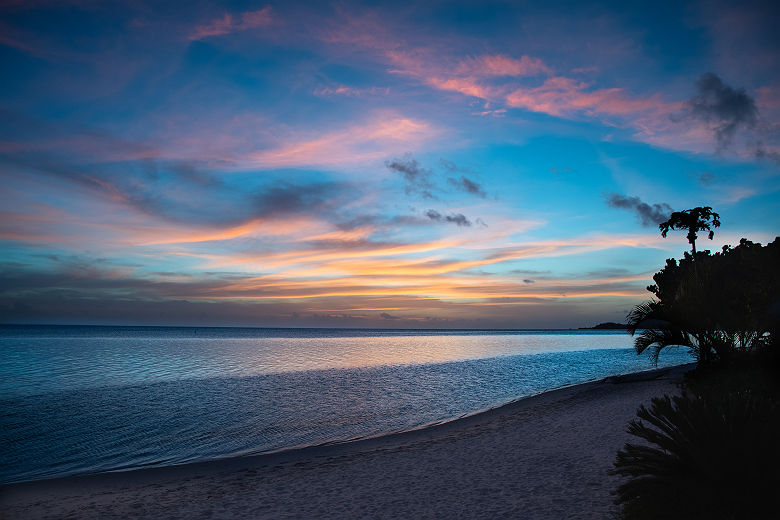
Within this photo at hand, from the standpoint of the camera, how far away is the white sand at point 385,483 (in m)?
8.66

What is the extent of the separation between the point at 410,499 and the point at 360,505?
3.33ft

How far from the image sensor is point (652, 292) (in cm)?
5519

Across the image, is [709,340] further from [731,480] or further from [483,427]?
[731,480]

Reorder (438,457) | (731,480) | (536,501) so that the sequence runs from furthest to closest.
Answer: (438,457)
(536,501)
(731,480)

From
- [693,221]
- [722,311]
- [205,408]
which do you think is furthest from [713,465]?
[693,221]

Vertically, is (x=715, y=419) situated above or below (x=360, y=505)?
above

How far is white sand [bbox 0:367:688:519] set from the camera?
8656 mm

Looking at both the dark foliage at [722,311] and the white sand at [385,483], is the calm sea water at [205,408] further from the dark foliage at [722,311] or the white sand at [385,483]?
the dark foliage at [722,311]

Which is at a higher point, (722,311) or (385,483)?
(722,311)

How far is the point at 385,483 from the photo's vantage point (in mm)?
10305

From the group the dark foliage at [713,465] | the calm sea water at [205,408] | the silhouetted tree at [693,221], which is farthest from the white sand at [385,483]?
the silhouetted tree at [693,221]

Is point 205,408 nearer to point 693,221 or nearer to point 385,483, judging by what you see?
point 385,483

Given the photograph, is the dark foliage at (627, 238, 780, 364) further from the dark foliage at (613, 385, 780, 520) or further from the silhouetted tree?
the silhouetted tree

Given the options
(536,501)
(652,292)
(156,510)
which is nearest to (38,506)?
(156,510)
